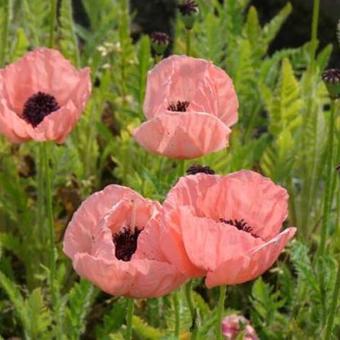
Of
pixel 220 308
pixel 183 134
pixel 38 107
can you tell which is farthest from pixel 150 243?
pixel 38 107

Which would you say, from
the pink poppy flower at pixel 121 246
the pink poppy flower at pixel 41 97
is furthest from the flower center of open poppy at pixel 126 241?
the pink poppy flower at pixel 41 97

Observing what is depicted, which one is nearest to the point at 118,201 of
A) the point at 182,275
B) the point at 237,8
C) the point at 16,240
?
the point at 182,275

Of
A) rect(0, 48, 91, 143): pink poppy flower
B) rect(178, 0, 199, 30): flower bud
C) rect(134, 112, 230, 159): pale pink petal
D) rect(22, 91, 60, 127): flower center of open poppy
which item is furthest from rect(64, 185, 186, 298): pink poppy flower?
rect(178, 0, 199, 30): flower bud

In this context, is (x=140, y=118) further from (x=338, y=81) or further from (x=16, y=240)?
(x=338, y=81)

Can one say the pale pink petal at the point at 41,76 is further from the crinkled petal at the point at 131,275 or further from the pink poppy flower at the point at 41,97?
the crinkled petal at the point at 131,275

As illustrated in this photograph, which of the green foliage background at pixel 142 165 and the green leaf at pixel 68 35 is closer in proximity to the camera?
the green foliage background at pixel 142 165

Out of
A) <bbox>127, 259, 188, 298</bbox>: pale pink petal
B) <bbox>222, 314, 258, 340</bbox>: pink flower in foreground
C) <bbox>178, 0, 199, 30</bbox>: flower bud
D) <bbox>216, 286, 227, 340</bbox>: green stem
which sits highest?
<bbox>178, 0, 199, 30</bbox>: flower bud

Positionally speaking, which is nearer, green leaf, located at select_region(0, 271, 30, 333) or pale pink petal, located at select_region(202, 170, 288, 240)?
pale pink petal, located at select_region(202, 170, 288, 240)

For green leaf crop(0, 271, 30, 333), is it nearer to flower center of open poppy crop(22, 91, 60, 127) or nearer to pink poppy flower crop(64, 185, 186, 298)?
flower center of open poppy crop(22, 91, 60, 127)
